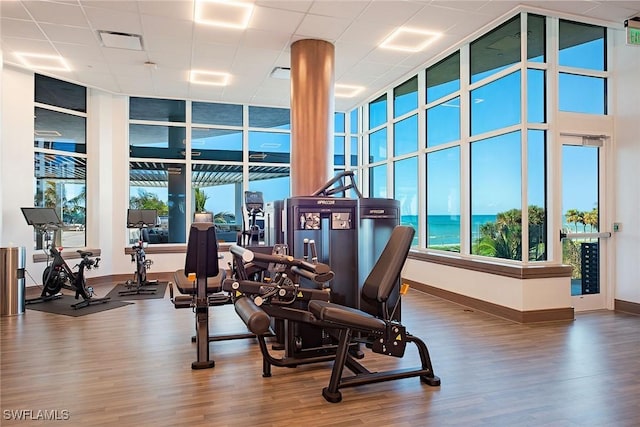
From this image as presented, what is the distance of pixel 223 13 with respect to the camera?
4.96m

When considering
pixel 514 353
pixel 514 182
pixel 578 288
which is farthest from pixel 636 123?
pixel 514 353

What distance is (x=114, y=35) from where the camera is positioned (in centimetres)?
552

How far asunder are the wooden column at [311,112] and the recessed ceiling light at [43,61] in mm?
3924

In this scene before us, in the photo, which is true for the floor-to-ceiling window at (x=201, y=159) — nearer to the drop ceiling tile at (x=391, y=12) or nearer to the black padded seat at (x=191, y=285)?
the black padded seat at (x=191, y=285)

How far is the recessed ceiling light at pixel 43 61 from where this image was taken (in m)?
6.31

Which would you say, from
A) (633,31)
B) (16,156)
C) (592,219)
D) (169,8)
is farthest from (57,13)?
(592,219)

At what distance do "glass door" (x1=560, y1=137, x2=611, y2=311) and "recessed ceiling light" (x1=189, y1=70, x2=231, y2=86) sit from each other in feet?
18.6

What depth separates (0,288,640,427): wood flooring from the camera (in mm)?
2631

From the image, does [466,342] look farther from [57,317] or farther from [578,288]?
[57,317]

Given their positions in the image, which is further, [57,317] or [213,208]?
[213,208]

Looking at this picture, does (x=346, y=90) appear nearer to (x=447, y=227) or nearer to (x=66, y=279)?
(x=447, y=227)

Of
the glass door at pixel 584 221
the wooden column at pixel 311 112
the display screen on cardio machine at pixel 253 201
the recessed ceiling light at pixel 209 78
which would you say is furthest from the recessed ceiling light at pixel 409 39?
the display screen on cardio machine at pixel 253 201

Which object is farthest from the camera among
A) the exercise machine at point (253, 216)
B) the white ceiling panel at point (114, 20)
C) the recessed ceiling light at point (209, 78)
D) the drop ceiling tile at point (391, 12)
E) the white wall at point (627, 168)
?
the recessed ceiling light at point (209, 78)

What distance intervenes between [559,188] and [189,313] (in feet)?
16.9
